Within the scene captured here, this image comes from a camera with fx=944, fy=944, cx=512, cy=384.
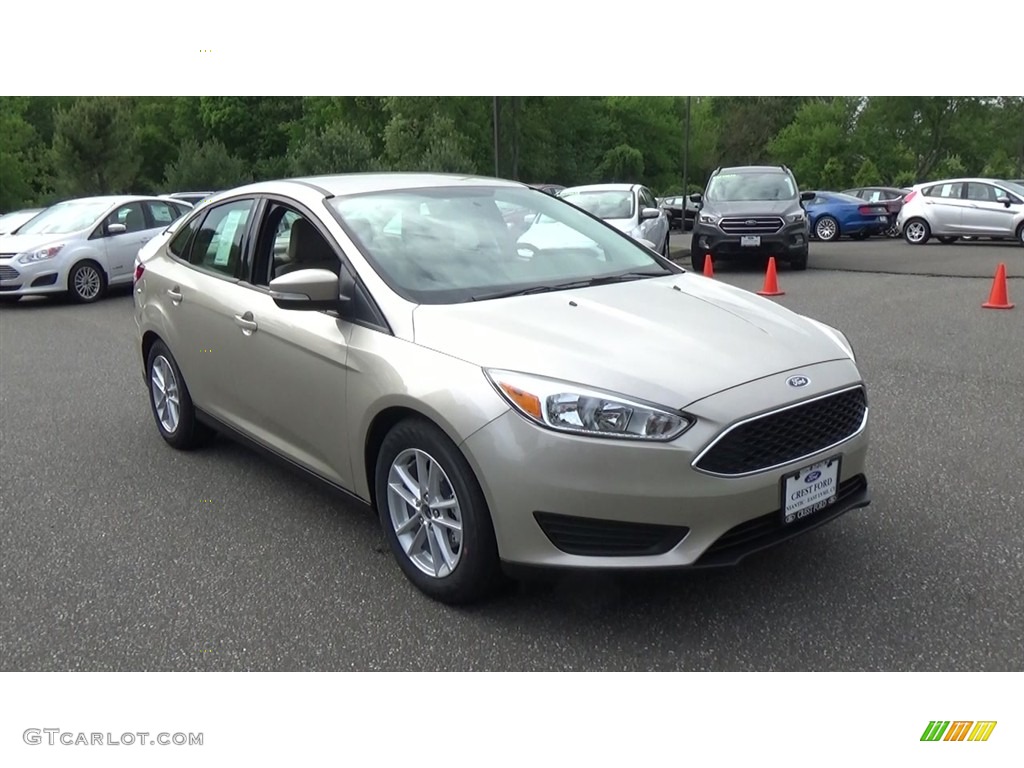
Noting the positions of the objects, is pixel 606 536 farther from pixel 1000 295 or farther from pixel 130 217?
pixel 130 217

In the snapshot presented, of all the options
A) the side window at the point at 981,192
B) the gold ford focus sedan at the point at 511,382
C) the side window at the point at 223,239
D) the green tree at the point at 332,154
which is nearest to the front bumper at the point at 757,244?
the side window at the point at 981,192

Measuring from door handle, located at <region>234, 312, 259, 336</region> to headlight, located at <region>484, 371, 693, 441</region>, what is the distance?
1807 mm

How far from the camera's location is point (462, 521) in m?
3.38

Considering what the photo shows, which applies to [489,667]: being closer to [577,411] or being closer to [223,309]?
[577,411]

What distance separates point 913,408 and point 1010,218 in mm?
16955

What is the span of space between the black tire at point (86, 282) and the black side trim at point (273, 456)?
977cm

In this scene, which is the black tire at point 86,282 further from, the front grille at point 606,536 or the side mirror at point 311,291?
the front grille at point 606,536

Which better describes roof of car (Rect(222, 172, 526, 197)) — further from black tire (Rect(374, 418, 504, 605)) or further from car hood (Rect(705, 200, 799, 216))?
car hood (Rect(705, 200, 799, 216))

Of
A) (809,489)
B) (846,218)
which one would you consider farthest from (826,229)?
(809,489)

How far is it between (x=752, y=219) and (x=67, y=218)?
427 inches

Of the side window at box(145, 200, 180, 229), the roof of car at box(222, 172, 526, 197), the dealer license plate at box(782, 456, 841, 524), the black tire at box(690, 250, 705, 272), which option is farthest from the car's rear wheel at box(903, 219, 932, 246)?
the dealer license plate at box(782, 456, 841, 524)

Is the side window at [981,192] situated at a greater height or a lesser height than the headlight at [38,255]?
greater

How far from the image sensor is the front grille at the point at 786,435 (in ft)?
10.3

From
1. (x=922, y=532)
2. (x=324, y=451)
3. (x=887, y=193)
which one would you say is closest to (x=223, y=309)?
(x=324, y=451)
